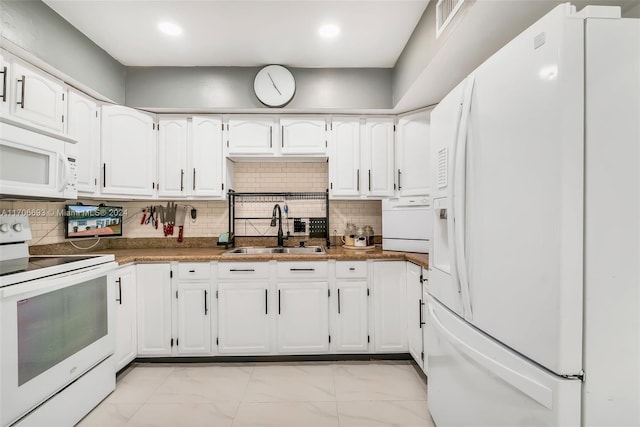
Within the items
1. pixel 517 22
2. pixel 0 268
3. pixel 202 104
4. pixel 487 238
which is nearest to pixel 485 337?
pixel 487 238

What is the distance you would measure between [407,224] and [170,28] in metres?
2.42

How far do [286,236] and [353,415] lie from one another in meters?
1.72

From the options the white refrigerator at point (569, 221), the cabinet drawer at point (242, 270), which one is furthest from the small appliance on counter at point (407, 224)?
the white refrigerator at point (569, 221)

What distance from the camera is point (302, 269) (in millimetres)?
2469

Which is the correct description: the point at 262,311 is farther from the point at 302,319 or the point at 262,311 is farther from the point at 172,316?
the point at 172,316

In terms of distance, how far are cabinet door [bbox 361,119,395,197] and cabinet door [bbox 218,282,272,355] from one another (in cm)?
142

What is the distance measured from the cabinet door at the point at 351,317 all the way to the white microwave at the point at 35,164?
6.64 feet

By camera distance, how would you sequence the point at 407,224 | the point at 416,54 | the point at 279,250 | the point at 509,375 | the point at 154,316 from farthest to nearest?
the point at 279,250
the point at 407,224
the point at 154,316
the point at 416,54
the point at 509,375

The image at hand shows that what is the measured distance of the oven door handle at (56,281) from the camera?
142cm

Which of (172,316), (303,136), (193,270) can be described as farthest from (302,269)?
(303,136)

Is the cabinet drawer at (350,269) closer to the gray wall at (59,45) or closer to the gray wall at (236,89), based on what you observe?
the gray wall at (236,89)

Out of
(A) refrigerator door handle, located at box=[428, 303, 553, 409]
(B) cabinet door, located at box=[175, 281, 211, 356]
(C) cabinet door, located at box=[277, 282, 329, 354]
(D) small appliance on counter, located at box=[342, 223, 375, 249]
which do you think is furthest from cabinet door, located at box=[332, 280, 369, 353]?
(A) refrigerator door handle, located at box=[428, 303, 553, 409]

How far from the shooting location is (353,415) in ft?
6.04

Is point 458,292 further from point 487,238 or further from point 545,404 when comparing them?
point 545,404
